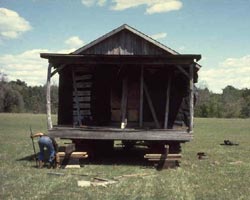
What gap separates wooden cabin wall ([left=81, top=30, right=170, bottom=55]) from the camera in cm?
2042

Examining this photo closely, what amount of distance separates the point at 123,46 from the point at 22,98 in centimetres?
10594

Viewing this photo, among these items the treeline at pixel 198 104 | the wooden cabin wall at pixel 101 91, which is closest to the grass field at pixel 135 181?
the wooden cabin wall at pixel 101 91

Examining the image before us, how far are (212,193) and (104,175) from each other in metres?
4.39

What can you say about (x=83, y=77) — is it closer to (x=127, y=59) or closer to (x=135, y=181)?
(x=127, y=59)

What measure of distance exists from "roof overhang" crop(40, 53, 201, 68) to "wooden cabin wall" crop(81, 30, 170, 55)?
4.25 ft

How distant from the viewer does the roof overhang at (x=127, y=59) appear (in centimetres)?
1861

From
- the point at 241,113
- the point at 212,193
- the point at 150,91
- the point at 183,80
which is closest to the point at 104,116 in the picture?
the point at 150,91

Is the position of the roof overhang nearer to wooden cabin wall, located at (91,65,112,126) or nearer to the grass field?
wooden cabin wall, located at (91,65,112,126)

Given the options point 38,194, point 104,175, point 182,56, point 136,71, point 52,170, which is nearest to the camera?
point 38,194

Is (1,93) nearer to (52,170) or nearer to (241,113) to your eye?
(241,113)

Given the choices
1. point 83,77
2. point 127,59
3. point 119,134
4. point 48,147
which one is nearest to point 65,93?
point 83,77

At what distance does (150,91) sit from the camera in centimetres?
2116

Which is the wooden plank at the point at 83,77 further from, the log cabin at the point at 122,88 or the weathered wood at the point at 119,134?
the weathered wood at the point at 119,134

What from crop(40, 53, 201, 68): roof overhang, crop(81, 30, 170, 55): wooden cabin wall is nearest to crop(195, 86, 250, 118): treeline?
crop(81, 30, 170, 55): wooden cabin wall
